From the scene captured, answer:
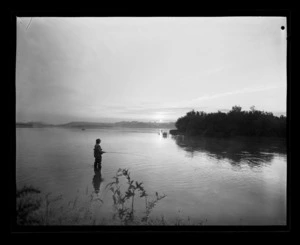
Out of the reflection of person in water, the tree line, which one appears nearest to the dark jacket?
the reflection of person in water

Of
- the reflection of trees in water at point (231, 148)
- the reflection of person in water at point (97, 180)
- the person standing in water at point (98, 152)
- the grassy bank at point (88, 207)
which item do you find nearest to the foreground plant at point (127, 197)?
the grassy bank at point (88, 207)

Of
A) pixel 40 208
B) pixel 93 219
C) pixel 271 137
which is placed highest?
pixel 271 137

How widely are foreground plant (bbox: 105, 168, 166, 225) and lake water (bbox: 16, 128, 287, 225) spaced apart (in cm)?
5

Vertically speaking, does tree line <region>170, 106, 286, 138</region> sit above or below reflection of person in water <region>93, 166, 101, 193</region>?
above

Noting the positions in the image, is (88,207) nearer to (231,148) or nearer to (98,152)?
(98,152)

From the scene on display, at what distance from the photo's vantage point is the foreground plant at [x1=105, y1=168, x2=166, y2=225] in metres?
1.81

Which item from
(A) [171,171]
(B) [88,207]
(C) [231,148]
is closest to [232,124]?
(C) [231,148]

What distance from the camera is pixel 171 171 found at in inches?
85.8

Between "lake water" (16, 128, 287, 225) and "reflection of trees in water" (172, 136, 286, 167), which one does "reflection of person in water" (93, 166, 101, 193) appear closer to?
"lake water" (16, 128, 287, 225)
